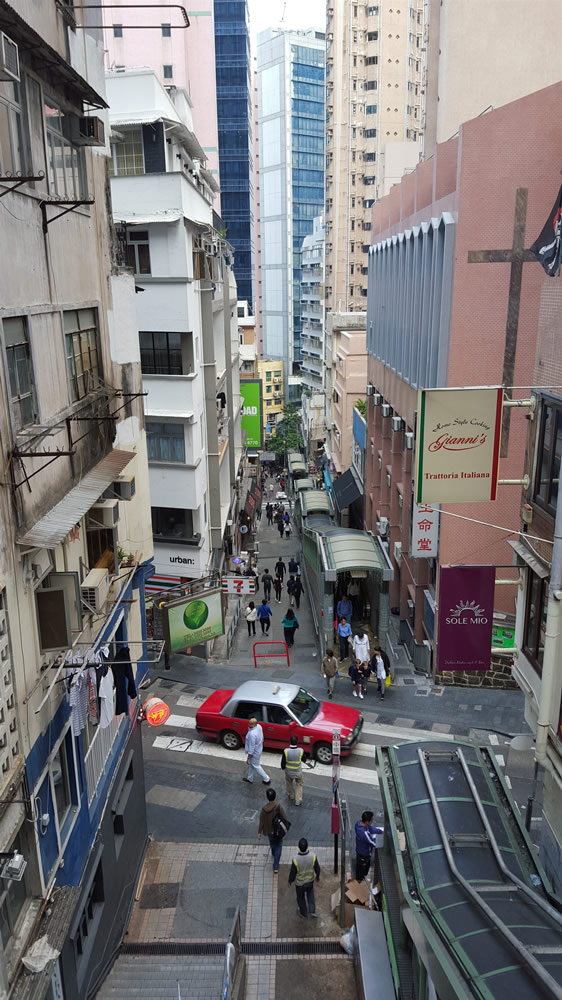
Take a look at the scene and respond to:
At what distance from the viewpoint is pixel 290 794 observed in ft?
42.3

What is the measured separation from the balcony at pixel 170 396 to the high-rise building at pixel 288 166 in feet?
229

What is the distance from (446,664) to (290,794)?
3.95 m

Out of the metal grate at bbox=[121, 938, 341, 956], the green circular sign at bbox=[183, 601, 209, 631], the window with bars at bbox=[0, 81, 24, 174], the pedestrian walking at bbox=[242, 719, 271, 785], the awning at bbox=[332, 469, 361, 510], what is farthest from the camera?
the awning at bbox=[332, 469, 361, 510]

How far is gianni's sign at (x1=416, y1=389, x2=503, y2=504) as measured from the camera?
949 centimetres

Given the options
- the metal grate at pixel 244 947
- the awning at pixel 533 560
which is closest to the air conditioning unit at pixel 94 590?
the metal grate at pixel 244 947

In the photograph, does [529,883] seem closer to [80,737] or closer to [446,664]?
[80,737]

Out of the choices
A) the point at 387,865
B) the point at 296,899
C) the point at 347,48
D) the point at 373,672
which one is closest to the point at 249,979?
the point at 296,899

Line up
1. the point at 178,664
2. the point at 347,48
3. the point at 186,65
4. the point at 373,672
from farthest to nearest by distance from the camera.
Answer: the point at 347,48, the point at 186,65, the point at 178,664, the point at 373,672

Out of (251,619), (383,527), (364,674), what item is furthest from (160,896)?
(383,527)

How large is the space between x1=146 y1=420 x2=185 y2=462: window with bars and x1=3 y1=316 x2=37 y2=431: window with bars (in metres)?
13.4

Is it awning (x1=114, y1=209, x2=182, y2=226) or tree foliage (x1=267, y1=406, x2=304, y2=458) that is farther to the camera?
tree foliage (x1=267, y1=406, x2=304, y2=458)

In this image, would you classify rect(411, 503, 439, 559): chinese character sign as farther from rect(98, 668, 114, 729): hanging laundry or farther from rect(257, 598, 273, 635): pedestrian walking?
rect(98, 668, 114, 729): hanging laundry

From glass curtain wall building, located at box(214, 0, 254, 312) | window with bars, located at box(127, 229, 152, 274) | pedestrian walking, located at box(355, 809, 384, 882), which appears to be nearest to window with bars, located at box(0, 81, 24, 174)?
pedestrian walking, located at box(355, 809, 384, 882)

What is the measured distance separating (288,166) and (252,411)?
2355 inches
